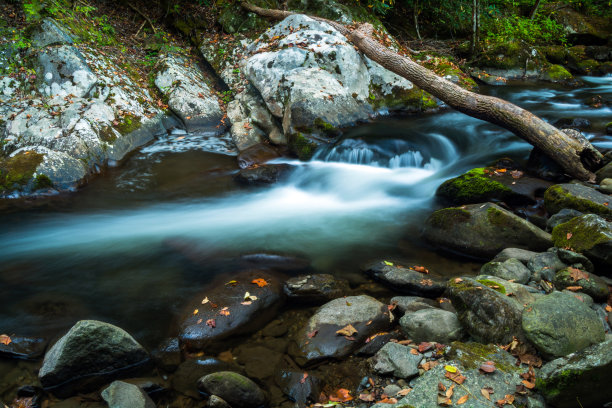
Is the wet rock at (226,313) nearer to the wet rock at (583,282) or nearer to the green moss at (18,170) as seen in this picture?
the wet rock at (583,282)

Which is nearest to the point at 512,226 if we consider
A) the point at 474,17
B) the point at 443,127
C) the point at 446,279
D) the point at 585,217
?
the point at 585,217

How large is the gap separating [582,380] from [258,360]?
2742 millimetres

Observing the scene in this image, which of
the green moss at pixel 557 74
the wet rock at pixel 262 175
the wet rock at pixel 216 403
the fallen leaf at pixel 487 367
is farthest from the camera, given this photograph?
the green moss at pixel 557 74

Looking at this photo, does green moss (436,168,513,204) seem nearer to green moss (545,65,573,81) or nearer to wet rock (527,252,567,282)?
wet rock (527,252,567,282)

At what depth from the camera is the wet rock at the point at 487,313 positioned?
3.30 m

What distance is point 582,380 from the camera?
2.36 meters

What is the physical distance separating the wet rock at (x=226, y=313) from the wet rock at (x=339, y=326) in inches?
23.5

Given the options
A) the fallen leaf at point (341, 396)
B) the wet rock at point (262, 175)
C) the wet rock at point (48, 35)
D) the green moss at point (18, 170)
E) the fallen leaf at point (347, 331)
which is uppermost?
the wet rock at point (48, 35)

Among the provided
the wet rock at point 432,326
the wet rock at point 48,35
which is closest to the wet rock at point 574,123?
the wet rock at point 432,326

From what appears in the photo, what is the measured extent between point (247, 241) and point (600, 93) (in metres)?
13.3

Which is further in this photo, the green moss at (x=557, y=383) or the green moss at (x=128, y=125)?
the green moss at (x=128, y=125)

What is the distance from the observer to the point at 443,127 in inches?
402

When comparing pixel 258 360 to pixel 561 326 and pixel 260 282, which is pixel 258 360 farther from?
pixel 561 326

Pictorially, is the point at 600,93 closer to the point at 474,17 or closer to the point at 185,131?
the point at 474,17
